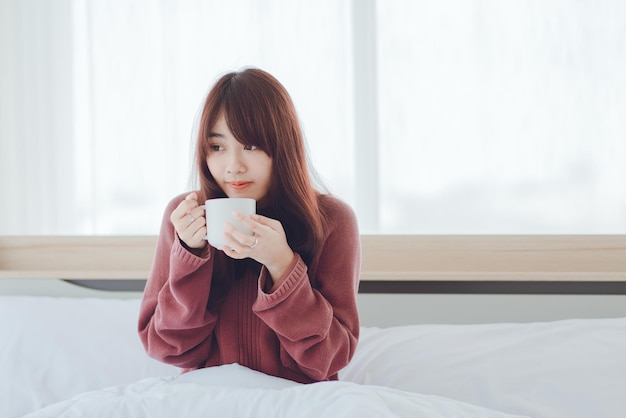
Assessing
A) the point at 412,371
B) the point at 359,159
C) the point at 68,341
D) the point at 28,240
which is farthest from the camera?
the point at 28,240

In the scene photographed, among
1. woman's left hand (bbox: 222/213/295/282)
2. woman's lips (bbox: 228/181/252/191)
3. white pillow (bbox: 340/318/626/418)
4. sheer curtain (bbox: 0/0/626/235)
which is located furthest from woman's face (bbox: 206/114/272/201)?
sheer curtain (bbox: 0/0/626/235)

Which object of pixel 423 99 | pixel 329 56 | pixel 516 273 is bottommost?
pixel 516 273

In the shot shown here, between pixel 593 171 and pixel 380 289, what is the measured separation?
0.58m

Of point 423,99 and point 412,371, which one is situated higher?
point 423,99

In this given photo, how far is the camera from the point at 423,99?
5.21 ft

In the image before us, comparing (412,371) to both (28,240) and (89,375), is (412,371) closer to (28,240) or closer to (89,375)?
(89,375)

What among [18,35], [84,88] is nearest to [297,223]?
[84,88]

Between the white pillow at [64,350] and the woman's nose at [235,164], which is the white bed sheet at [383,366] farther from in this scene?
the woman's nose at [235,164]

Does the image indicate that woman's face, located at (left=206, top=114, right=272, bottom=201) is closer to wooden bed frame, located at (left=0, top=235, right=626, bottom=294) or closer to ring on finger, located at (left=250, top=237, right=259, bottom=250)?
ring on finger, located at (left=250, top=237, right=259, bottom=250)

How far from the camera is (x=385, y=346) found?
1.29 meters

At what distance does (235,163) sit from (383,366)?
0.52 metres

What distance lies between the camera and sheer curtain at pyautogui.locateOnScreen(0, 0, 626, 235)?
1.52m

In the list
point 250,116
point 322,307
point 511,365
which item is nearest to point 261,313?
point 322,307

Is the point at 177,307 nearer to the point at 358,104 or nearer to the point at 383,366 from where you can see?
the point at 383,366
